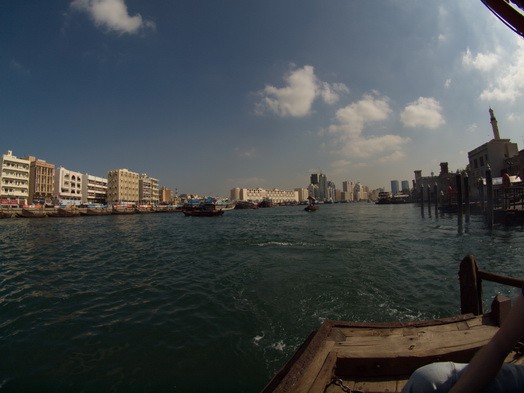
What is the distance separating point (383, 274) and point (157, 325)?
8.88 meters

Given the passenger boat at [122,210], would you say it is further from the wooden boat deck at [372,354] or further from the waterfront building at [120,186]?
the wooden boat deck at [372,354]

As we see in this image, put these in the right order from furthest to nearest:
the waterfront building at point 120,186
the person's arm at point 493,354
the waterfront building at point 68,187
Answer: the waterfront building at point 120,186 → the waterfront building at point 68,187 → the person's arm at point 493,354

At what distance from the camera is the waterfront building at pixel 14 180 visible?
2547 inches

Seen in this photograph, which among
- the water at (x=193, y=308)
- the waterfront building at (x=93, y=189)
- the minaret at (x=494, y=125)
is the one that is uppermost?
the minaret at (x=494, y=125)

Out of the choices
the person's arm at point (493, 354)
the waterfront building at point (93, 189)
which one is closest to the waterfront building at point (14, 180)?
the waterfront building at point (93, 189)

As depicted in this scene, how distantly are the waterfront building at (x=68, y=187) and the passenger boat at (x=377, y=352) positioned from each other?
318ft

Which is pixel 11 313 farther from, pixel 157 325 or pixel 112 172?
pixel 112 172

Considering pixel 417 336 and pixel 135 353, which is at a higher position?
pixel 417 336

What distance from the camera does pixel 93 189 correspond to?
310ft

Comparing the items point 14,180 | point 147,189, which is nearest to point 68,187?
point 14,180

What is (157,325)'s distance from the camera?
6277 mm

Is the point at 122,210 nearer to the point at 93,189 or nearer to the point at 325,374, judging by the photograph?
the point at 93,189

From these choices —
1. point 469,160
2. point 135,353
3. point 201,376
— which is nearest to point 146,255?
point 135,353

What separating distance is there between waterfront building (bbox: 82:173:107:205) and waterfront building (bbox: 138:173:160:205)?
48.2 ft
